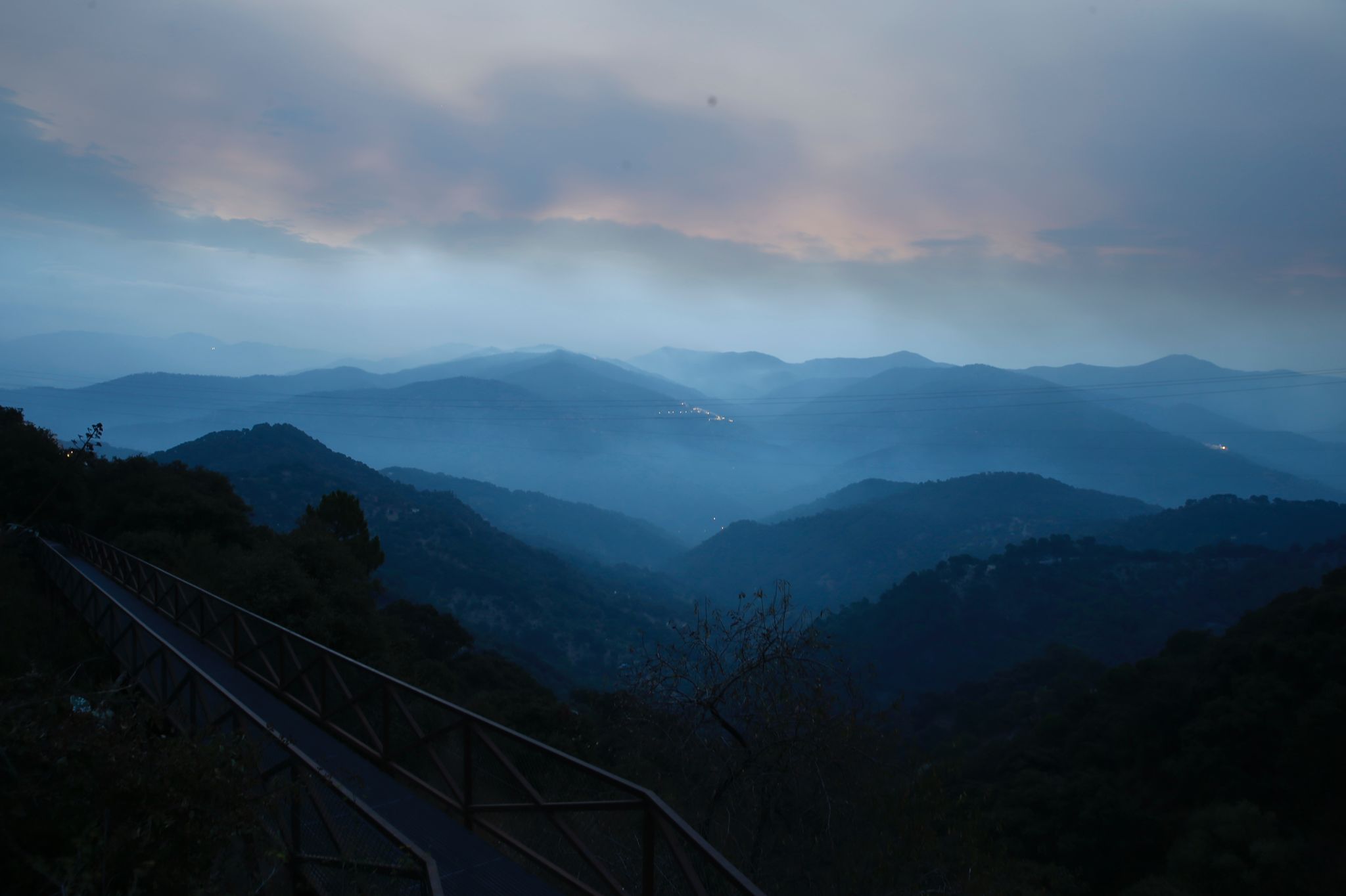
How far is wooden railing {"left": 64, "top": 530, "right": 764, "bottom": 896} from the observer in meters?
4.55

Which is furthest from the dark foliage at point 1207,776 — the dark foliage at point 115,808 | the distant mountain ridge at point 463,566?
the distant mountain ridge at point 463,566

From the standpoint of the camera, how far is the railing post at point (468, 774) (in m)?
5.88

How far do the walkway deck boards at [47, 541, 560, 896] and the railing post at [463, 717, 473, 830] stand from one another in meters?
0.11

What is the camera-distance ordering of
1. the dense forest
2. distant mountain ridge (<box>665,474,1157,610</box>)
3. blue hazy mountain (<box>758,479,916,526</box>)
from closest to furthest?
1. the dense forest
2. distant mountain ridge (<box>665,474,1157,610</box>)
3. blue hazy mountain (<box>758,479,916,526</box>)

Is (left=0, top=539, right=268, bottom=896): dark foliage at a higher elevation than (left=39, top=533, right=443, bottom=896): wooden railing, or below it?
higher

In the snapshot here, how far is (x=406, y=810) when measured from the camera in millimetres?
6371

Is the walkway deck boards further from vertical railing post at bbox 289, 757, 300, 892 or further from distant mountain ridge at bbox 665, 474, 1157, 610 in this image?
distant mountain ridge at bbox 665, 474, 1157, 610

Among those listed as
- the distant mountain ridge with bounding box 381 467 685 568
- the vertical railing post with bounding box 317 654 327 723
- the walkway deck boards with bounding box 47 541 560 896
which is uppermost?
the vertical railing post with bounding box 317 654 327 723

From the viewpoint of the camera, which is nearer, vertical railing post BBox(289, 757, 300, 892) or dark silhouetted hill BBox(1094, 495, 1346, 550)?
vertical railing post BBox(289, 757, 300, 892)

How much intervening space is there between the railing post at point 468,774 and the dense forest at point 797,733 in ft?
6.54

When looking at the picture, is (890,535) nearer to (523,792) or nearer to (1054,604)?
(1054,604)

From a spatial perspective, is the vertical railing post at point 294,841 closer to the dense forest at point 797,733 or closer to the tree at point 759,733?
the dense forest at point 797,733

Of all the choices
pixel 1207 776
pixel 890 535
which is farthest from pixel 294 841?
pixel 890 535

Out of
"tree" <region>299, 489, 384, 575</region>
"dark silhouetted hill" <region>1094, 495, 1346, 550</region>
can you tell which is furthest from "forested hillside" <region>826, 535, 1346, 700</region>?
"tree" <region>299, 489, 384, 575</region>
